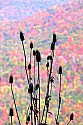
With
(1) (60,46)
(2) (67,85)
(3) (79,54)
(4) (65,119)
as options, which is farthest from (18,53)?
(4) (65,119)

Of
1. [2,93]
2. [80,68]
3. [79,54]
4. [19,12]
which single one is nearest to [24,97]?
[2,93]

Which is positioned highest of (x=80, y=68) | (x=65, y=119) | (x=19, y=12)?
(x=19, y=12)

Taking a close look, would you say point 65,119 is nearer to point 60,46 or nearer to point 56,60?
point 56,60

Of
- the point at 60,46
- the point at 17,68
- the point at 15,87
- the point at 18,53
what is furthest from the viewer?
the point at 18,53

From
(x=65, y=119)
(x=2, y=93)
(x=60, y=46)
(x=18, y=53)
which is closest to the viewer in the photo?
(x=65, y=119)

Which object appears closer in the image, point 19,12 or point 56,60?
point 56,60

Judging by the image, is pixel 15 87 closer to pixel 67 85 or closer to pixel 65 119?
pixel 67 85

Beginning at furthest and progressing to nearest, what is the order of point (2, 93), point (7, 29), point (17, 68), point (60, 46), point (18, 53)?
point (7, 29)
point (18, 53)
point (60, 46)
point (17, 68)
point (2, 93)

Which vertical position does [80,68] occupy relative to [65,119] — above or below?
above

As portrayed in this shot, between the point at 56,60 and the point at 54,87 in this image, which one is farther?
the point at 56,60
